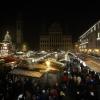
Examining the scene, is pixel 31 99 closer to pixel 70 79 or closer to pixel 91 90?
pixel 91 90

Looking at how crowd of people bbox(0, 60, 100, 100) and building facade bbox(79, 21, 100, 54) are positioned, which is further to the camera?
building facade bbox(79, 21, 100, 54)

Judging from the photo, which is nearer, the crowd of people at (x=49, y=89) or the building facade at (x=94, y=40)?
the crowd of people at (x=49, y=89)

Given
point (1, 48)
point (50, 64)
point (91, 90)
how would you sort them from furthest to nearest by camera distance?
point (1, 48)
point (50, 64)
point (91, 90)

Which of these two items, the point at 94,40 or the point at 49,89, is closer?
the point at 49,89

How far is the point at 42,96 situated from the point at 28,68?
458 cm

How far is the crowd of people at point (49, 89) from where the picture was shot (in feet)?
44.0

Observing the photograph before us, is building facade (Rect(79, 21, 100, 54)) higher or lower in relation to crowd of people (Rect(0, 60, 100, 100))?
higher

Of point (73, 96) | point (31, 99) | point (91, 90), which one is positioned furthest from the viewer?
point (73, 96)

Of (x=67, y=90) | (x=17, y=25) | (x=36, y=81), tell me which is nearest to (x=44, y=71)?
(x=36, y=81)

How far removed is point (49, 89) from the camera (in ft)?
48.6

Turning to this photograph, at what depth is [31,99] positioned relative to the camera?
41.4 feet

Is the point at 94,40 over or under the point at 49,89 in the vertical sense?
over

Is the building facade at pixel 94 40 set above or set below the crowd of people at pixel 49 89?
above

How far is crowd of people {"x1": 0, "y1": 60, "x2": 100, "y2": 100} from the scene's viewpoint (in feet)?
44.0
